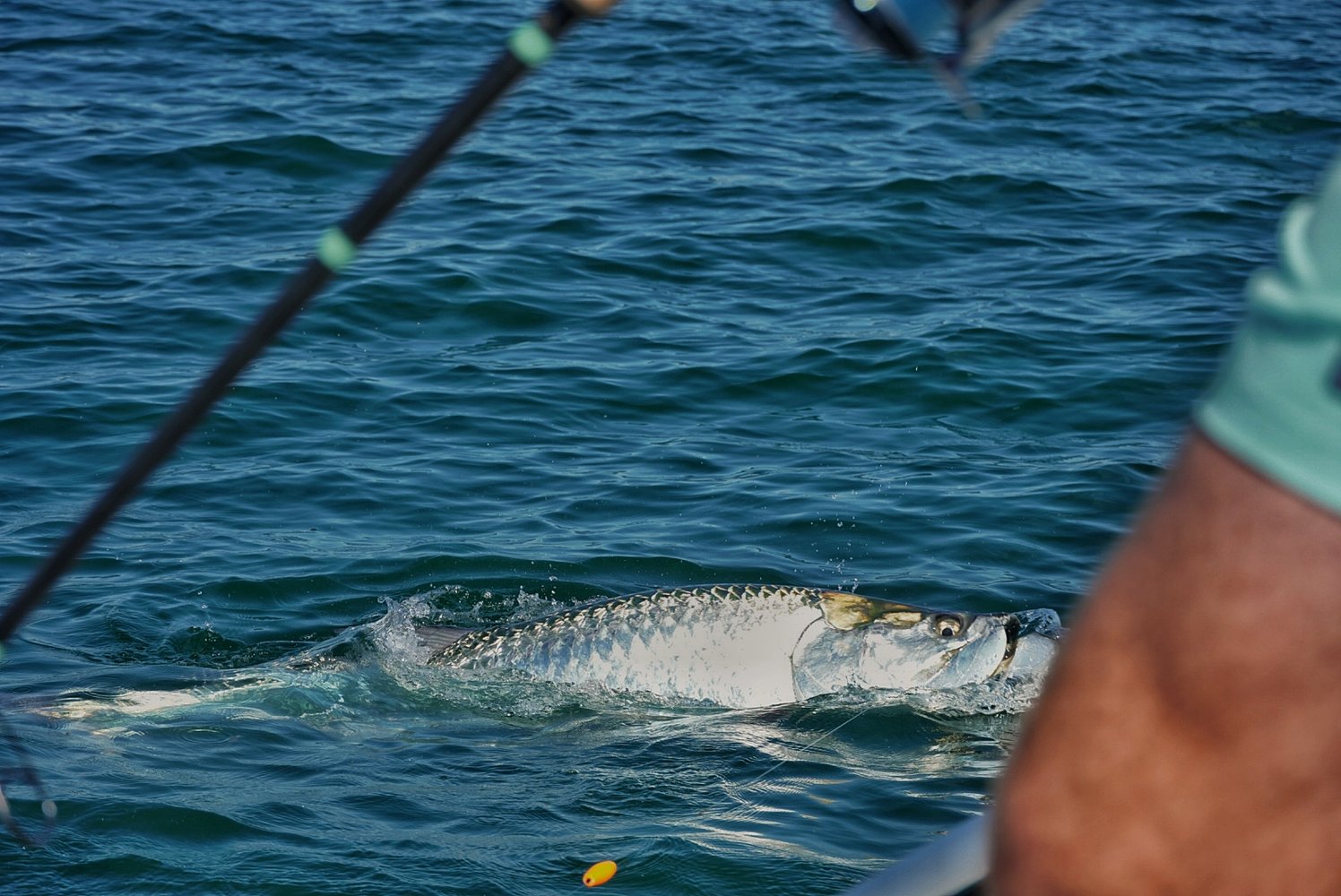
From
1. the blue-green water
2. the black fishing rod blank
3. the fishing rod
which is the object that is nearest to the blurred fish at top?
the fishing rod

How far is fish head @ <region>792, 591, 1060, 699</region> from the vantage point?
20.3 feet

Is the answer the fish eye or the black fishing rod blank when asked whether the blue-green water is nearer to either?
the fish eye

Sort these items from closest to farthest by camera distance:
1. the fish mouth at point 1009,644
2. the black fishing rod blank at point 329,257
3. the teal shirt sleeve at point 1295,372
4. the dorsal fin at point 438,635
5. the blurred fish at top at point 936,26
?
the teal shirt sleeve at point 1295,372 → the blurred fish at top at point 936,26 → the black fishing rod blank at point 329,257 → the fish mouth at point 1009,644 → the dorsal fin at point 438,635

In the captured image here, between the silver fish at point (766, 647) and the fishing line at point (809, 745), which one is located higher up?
the silver fish at point (766, 647)

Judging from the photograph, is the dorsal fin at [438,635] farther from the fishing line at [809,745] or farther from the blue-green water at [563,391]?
the fishing line at [809,745]

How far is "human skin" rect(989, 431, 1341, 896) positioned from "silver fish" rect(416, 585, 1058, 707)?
16.9ft

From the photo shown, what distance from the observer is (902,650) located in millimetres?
6270

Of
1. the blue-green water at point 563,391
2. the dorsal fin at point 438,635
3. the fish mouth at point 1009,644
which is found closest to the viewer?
the blue-green water at point 563,391

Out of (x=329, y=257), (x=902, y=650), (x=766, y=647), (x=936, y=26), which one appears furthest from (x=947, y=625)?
(x=936, y=26)

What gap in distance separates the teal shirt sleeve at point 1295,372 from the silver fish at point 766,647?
5.26 m

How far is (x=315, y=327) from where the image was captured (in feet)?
33.9

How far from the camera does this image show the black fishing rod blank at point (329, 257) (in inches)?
62.5

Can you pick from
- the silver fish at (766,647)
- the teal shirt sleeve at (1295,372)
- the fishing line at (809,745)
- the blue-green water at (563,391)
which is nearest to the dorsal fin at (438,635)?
the blue-green water at (563,391)

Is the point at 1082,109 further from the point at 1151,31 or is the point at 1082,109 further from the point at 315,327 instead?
the point at 315,327
